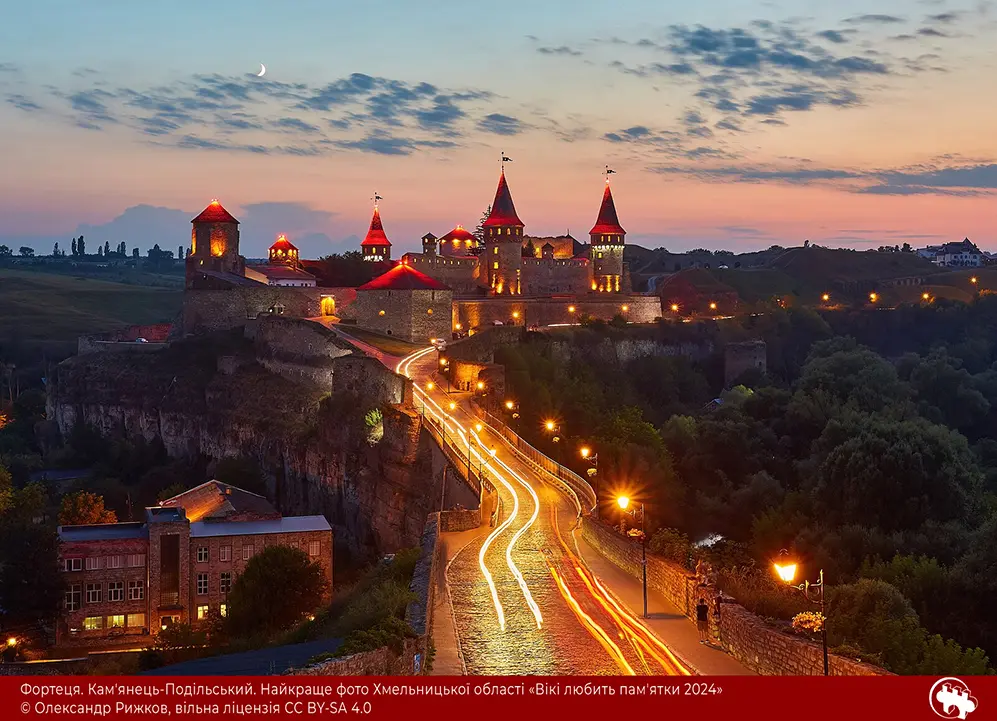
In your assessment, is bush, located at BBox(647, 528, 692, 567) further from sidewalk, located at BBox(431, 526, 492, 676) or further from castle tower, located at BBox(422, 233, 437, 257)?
castle tower, located at BBox(422, 233, 437, 257)

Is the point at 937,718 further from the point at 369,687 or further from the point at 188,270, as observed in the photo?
the point at 188,270

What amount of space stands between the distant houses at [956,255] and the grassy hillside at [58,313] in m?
121

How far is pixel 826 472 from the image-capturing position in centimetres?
4403

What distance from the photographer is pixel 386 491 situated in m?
42.9

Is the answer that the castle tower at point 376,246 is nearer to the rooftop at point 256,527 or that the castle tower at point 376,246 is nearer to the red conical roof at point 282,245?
the red conical roof at point 282,245

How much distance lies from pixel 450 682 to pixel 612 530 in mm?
11263

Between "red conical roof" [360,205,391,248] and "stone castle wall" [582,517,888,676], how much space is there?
2455 inches

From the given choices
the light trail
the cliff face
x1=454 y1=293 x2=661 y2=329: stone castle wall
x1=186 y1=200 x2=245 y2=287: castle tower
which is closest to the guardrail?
the light trail

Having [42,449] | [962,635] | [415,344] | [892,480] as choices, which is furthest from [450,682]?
[42,449]

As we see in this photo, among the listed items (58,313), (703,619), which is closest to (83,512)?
(703,619)

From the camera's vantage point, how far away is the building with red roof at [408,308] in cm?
6072

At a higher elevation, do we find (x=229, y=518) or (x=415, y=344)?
(x=415, y=344)

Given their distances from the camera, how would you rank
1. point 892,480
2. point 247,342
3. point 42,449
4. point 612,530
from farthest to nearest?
1. point 42,449
2. point 247,342
3. point 892,480
4. point 612,530

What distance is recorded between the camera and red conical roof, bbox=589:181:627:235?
8094 cm
